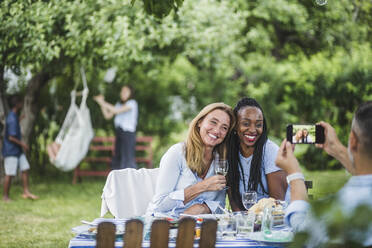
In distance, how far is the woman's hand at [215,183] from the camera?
2809mm

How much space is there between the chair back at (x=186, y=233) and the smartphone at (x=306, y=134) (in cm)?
81

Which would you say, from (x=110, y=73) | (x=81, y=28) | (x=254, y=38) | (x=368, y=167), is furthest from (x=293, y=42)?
(x=368, y=167)

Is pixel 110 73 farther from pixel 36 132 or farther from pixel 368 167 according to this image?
pixel 368 167

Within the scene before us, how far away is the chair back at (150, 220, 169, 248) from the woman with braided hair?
52.6 inches

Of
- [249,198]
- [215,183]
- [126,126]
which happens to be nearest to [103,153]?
[126,126]

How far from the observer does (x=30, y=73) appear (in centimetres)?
831

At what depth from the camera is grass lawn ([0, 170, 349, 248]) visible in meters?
5.07

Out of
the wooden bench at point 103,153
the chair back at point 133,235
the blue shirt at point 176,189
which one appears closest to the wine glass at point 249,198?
the blue shirt at point 176,189

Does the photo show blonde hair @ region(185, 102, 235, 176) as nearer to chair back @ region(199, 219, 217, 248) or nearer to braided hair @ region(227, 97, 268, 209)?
braided hair @ region(227, 97, 268, 209)

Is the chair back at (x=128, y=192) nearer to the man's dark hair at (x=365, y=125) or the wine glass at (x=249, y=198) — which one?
the wine glass at (x=249, y=198)

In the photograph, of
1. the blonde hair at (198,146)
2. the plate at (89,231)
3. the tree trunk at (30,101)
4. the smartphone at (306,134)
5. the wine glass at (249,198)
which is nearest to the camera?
the plate at (89,231)

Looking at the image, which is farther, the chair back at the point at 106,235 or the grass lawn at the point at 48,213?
the grass lawn at the point at 48,213

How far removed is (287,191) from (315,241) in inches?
69.4

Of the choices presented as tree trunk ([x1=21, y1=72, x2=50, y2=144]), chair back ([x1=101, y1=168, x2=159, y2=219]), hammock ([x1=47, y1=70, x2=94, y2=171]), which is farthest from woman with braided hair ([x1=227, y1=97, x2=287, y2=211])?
tree trunk ([x1=21, y1=72, x2=50, y2=144])
